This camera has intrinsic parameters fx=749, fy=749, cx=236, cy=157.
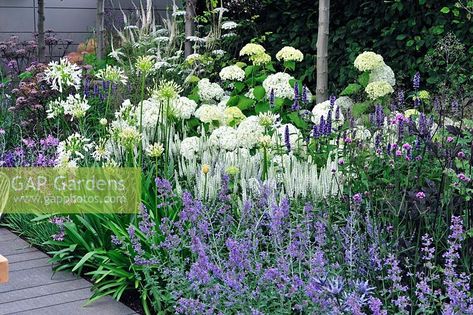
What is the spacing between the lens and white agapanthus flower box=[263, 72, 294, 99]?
5.88 m

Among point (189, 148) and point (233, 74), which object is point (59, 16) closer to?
point (233, 74)

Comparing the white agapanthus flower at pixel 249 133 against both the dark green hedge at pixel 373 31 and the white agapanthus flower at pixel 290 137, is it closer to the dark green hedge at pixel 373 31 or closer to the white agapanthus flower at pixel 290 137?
the white agapanthus flower at pixel 290 137

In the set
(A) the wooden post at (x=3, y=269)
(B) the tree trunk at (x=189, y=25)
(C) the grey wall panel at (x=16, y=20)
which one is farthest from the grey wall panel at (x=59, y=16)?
(A) the wooden post at (x=3, y=269)

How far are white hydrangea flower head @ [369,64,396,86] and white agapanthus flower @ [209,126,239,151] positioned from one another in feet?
5.59

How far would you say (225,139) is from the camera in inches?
193

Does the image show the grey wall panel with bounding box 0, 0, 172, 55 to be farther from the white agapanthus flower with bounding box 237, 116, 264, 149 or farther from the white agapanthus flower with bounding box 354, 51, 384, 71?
the white agapanthus flower with bounding box 237, 116, 264, 149

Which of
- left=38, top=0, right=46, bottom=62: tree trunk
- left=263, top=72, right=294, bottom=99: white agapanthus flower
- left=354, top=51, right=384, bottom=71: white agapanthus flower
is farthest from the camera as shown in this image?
left=38, top=0, right=46, bottom=62: tree trunk

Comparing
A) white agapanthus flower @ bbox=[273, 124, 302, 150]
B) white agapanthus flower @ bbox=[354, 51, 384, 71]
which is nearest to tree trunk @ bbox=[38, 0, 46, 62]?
white agapanthus flower @ bbox=[354, 51, 384, 71]

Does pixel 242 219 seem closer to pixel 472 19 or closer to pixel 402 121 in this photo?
pixel 402 121

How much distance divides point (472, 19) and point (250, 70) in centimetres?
227

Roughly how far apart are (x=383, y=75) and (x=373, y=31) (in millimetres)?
2141

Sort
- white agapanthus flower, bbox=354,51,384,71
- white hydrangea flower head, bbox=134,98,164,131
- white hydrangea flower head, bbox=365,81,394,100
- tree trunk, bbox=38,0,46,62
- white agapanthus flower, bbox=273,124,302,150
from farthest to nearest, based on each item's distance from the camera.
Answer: tree trunk, bbox=38,0,46,62 < white agapanthus flower, bbox=354,51,384,71 < white hydrangea flower head, bbox=365,81,394,100 < white hydrangea flower head, bbox=134,98,164,131 < white agapanthus flower, bbox=273,124,302,150

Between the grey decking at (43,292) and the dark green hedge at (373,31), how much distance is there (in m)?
3.90

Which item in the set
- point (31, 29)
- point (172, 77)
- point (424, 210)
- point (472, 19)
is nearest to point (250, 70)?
point (172, 77)
